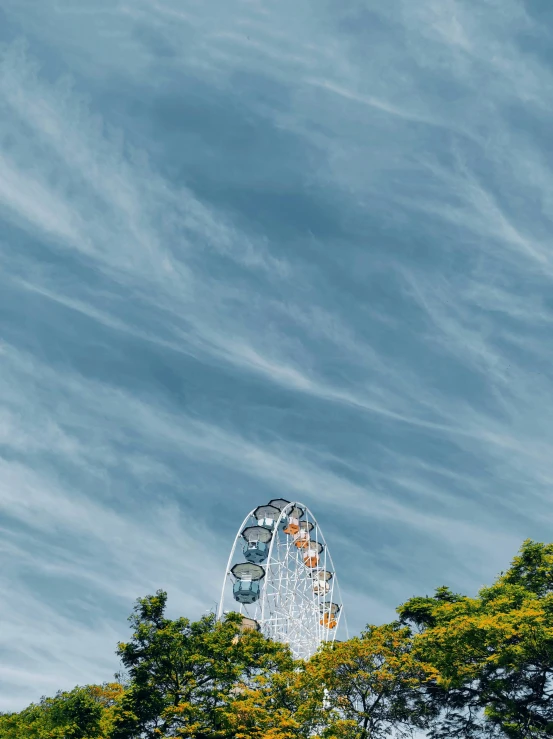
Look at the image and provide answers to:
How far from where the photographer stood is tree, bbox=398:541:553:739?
98.6ft

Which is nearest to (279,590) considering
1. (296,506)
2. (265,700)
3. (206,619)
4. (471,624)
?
(296,506)

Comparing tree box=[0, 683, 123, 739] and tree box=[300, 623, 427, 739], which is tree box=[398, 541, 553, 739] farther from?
tree box=[0, 683, 123, 739]

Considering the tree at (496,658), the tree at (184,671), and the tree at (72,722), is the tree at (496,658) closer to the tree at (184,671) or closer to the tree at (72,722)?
the tree at (184,671)

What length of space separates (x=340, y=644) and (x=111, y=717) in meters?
13.8

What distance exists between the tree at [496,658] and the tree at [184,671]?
334 inches

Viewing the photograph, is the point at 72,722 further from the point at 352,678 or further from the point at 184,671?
the point at 352,678

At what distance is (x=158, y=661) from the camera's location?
35781mm

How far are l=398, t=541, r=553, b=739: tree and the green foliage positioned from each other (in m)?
0.05

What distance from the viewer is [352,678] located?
110 feet

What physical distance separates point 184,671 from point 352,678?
354 inches

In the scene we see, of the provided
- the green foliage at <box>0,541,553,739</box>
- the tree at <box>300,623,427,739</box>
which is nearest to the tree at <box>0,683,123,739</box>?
the green foliage at <box>0,541,553,739</box>

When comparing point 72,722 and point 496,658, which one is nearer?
point 496,658

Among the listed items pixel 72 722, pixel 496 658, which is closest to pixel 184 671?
pixel 72 722

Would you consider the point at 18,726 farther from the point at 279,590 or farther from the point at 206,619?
the point at 279,590
